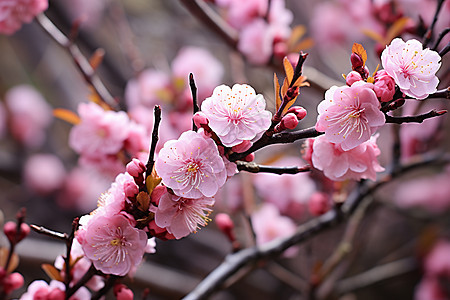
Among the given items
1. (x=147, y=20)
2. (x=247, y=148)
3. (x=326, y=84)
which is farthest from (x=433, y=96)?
(x=147, y=20)

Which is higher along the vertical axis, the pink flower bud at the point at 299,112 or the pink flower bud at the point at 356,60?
the pink flower bud at the point at 356,60

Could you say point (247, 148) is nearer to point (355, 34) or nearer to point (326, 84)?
point (326, 84)

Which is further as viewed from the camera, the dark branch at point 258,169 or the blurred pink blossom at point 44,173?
the blurred pink blossom at point 44,173

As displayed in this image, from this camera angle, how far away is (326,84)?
1318 millimetres

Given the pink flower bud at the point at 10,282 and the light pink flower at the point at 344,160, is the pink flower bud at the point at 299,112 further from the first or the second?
the pink flower bud at the point at 10,282

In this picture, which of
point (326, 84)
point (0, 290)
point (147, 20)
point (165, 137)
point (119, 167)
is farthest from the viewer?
point (147, 20)

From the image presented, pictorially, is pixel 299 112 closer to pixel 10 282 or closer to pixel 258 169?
pixel 258 169

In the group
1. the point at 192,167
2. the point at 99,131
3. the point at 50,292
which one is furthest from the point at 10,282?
the point at 192,167

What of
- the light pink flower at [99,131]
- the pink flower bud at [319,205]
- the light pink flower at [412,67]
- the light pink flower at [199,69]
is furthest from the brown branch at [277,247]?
the light pink flower at [199,69]

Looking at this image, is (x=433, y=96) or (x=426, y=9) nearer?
(x=433, y=96)

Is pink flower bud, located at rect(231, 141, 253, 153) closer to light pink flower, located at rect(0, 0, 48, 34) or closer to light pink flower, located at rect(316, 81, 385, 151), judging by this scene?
light pink flower, located at rect(316, 81, 385, 151)

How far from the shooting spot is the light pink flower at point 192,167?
2.03 ft

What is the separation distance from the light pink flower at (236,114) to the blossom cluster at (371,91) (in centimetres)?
9

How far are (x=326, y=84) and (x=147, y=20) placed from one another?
5.96 ft
